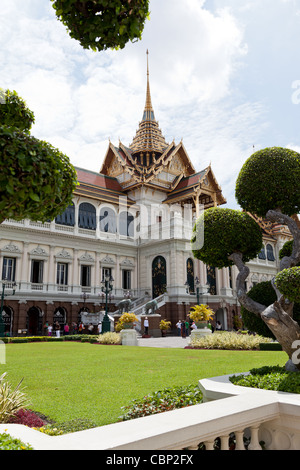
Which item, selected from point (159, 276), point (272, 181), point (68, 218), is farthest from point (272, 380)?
point (68, 218)

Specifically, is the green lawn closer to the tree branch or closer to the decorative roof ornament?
the tree branch

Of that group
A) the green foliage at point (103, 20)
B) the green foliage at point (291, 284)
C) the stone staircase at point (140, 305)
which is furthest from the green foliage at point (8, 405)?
the stone staircase at point (140, 305)

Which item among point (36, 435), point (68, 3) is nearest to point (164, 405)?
point (36, 435)

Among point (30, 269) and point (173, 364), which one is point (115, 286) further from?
point (173, 364)

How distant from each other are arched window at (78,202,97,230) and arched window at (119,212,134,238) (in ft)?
10.6

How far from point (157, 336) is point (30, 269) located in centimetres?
1197

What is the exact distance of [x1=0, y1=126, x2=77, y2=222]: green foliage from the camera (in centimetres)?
382

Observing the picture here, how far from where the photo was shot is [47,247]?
31.7 metres

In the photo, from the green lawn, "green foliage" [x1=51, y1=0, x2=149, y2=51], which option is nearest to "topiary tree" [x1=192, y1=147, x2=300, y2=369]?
the green lawn

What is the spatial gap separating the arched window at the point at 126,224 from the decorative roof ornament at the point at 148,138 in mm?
8151

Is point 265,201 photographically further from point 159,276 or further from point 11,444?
point 159,276

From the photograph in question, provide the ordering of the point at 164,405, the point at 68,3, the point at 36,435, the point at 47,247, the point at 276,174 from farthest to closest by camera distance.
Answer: the point at 47,247 < the point at 276,174 < the point at 164,405 < the point at 68,3 < the point at 36,435

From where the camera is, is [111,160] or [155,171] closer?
[155,171]

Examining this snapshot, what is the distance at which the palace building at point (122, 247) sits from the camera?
2992 centimetres
